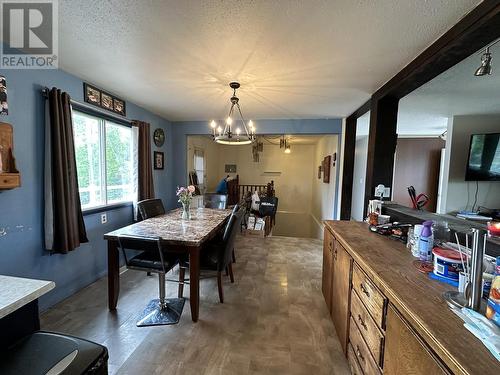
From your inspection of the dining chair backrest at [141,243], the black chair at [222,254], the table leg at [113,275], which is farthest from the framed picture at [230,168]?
the dining chair backrest at [141,243]

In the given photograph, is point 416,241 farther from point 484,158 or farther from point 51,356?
point 484,158

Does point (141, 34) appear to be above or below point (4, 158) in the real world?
above

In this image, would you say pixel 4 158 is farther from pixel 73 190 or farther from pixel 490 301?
pixel 490 301

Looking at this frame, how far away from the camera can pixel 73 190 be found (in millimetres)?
2219

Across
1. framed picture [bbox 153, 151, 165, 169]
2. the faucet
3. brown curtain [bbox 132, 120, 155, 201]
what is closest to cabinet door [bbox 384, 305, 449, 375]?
the faucet

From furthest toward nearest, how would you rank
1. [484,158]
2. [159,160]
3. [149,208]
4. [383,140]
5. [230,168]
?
[230,168] < [159,160] < [484,158] < [149,208] < [383,140]

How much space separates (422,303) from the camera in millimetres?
892

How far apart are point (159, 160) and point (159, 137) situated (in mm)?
408

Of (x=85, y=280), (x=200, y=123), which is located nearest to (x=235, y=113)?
(x=200, y=123)

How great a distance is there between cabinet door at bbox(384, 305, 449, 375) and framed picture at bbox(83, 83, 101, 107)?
3275mm

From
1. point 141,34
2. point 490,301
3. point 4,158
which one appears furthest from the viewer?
point 4,158

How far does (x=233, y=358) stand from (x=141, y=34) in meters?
2.42

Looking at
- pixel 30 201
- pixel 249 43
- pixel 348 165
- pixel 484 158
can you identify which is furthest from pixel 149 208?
pixel 484 158

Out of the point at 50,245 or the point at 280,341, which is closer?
the point at 280,341
